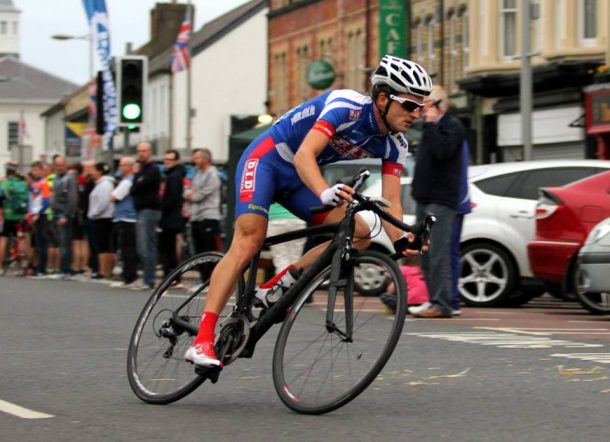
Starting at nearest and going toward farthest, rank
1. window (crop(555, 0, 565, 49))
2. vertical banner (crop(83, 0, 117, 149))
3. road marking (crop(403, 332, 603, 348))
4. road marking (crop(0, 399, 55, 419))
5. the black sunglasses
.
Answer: the black sunglasses → road marking (crop(0, 399, 55, 419)) → road marking (crop(403, 332, 603, 348)) → vertical banner (crop(83, 0, 117, 149)) → window (crop(555, 0, 565, 49))

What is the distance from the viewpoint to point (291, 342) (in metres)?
7.39

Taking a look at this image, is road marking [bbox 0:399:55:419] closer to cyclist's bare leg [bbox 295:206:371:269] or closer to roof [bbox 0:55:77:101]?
cyclist's bare leg [bbox 295:206:371:269]

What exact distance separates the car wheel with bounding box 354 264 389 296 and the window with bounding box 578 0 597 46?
29.1 m

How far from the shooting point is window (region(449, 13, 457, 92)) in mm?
42969

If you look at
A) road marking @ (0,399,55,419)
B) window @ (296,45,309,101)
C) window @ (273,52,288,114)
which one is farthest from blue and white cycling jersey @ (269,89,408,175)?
window @ (273,52,288,114)

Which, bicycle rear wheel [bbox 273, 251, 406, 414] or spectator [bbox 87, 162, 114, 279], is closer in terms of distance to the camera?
bicycle rear wheel [bbox 273, 251, 406, 414]

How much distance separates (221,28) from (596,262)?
232 feet

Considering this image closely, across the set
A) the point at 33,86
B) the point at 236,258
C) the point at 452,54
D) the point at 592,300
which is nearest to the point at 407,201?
the point at 592,300

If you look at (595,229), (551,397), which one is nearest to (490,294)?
(595,229)

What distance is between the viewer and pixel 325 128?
739 cm

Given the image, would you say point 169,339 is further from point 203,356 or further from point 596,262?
point 596,262

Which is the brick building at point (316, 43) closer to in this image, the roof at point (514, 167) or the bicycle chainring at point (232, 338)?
the roof at point (514, 167)

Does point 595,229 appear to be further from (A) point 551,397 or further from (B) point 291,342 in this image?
(B) point 291,342

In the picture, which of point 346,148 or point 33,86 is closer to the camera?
point 346,148
